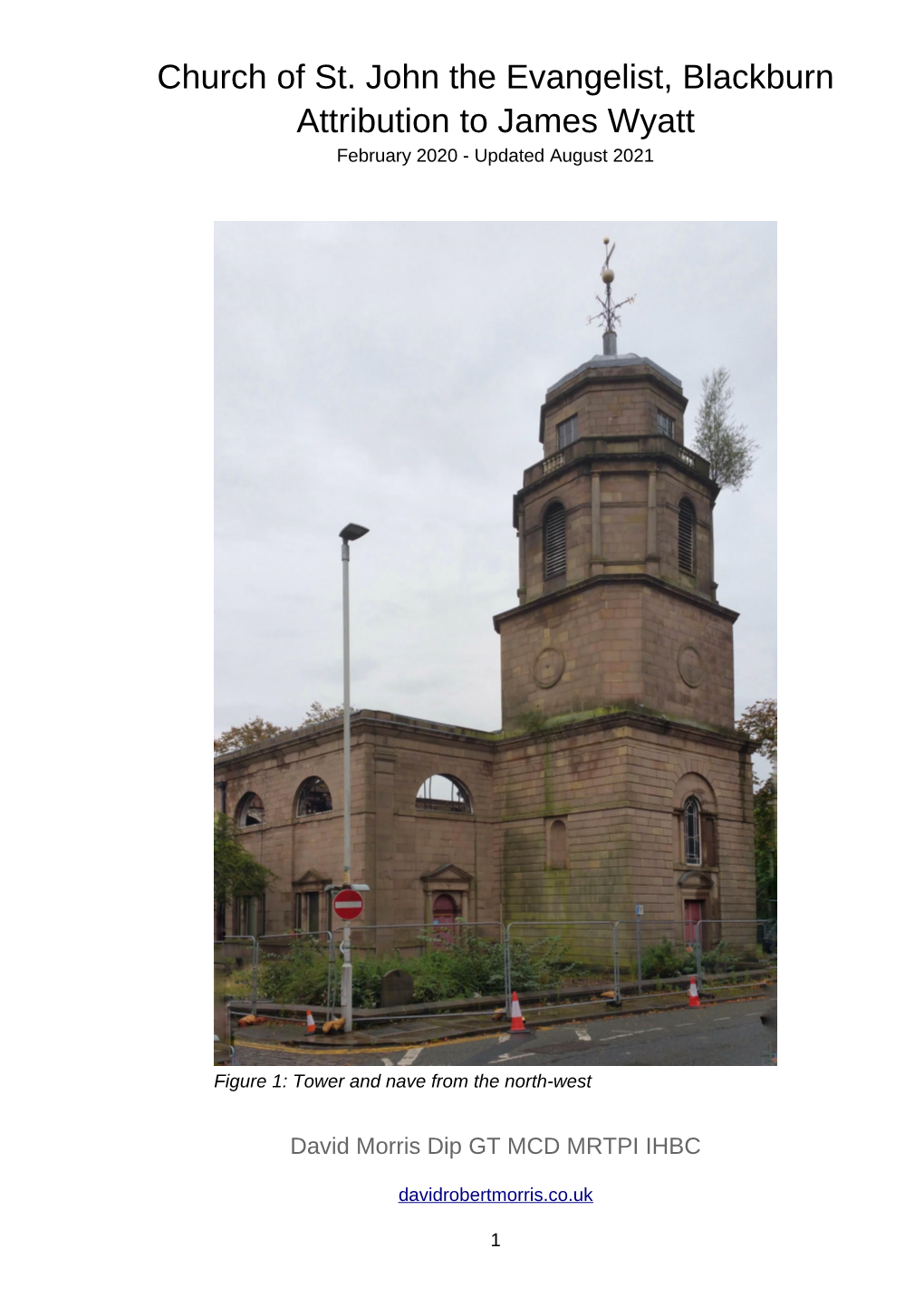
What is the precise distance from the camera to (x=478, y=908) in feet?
101

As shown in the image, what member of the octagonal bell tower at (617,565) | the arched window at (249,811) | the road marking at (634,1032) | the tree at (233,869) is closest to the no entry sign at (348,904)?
the road marking at (634,1032)

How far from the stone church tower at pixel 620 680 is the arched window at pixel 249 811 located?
888 centimetres

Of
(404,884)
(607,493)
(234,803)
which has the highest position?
(607,493)

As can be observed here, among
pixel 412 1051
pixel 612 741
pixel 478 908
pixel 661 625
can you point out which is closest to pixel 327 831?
pixel 478 908

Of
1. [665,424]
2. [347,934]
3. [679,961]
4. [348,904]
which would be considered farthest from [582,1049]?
[665,424]

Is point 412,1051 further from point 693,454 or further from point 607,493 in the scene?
point 693,454

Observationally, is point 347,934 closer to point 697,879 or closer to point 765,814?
point 697,879

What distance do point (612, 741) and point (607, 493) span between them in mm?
8485

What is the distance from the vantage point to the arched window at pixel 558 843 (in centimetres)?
2961

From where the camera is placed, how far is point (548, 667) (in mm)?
31422

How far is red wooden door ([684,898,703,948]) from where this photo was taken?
1123 inches

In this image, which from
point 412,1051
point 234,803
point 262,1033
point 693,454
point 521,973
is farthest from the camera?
point 234,803

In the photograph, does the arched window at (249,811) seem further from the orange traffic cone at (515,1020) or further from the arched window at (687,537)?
the orange traffic cone at (515,1020)

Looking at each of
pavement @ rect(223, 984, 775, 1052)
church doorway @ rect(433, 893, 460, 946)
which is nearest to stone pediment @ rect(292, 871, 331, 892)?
church doorway @ rect(433, 893, 460, 946)
